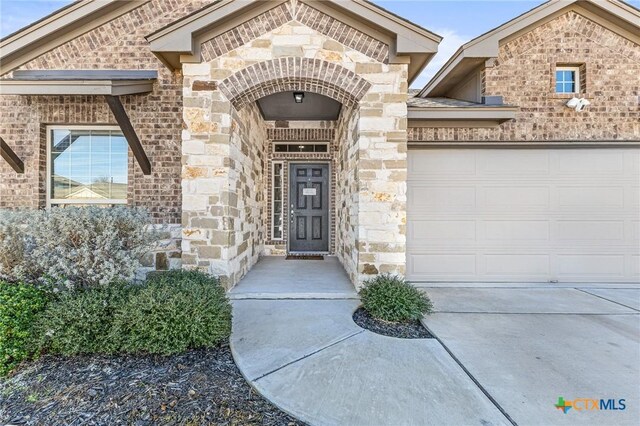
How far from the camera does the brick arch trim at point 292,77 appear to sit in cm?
408

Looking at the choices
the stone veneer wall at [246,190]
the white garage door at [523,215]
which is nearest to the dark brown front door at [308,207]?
the stone veneer wall at [246,190]

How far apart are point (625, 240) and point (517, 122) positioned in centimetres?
279

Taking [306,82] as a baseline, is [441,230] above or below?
below

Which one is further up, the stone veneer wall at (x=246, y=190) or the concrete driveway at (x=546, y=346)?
the stone veneer wall at (x=246, y=190)

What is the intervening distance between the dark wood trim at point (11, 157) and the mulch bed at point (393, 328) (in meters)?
5.60

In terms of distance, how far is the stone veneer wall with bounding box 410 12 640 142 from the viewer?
4918mm

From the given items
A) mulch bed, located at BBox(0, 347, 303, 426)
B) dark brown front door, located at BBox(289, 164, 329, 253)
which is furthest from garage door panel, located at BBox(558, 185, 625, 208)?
mulch bed, located at BBox(0, 347, 303, 426)

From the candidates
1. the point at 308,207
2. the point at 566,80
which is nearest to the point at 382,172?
the point at 308,207

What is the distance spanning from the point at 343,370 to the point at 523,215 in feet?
14.6

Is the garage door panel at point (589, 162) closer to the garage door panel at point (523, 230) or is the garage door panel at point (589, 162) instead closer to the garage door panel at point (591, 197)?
the garage door panel at point (591, 197)

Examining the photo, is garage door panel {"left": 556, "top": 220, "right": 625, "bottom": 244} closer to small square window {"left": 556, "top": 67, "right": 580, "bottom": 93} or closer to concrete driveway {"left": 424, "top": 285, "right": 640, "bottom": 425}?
concrete driveway {"left": 424, "top": 285, "right": 640, "bottom": 425}

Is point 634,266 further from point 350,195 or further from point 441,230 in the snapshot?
point 350,195

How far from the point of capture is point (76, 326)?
2.58 m

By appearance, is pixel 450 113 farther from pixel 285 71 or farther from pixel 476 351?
pixel 476 351
